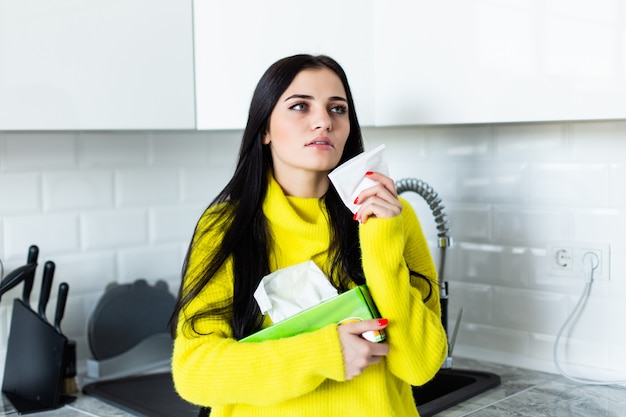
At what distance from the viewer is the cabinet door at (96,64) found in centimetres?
152

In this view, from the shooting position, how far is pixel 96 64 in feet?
5.36

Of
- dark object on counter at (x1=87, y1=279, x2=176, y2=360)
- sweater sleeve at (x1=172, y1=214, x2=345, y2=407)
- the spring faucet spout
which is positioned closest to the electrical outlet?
the spring faucet spout

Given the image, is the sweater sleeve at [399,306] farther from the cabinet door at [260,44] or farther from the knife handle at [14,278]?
the knife handle at [14,278]

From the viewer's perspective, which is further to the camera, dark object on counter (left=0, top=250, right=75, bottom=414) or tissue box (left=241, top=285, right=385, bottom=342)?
dark object on counter (left=0, top=250, right=75, bottom=414)

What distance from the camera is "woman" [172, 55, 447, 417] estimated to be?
1272mm

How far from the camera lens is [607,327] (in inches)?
70.2

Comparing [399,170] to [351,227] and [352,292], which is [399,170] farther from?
[352,292]

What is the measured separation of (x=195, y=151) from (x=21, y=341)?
2.31ft

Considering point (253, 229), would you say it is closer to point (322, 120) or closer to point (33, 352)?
point (322, 120)

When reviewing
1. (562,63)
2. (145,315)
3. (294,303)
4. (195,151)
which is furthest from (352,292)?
(195,151)

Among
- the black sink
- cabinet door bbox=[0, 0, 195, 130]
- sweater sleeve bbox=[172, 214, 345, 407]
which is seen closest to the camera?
sweater sleeve bbox=[172, 214, 345, 407]

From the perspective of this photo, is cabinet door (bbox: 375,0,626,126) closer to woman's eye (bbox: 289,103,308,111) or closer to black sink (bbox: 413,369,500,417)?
woman's eye (bbox: 289,103,308,111)

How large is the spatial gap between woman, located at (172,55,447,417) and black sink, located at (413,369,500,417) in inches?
10.1

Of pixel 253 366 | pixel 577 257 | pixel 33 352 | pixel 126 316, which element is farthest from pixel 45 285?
pixel 577 257
